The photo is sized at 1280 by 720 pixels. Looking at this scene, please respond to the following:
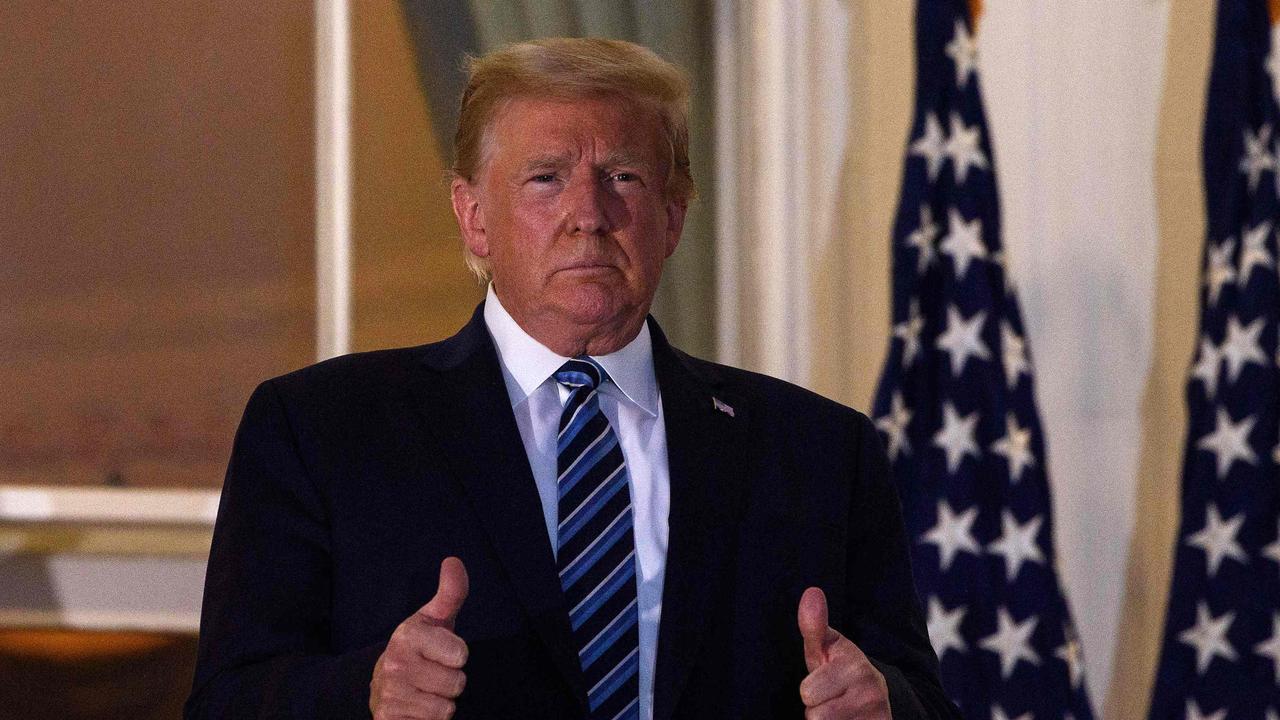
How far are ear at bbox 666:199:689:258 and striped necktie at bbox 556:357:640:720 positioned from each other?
1.01 ft

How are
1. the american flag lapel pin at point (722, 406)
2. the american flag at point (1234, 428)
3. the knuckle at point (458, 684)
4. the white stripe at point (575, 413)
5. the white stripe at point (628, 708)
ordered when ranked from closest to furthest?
the knuckle at point (458, 684), the white stripe at point (628, 708), the white stripe at point (575, 413), the american flag lapel pin at point (722, 406), the american flag at point (1234, 428)

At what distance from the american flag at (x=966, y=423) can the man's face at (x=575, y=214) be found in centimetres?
190

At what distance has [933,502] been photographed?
348 cm

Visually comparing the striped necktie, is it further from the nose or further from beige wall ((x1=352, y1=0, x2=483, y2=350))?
beige wall ((x1=352, y1=0, x2=483, y2=350))

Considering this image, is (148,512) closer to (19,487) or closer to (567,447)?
(19,487)

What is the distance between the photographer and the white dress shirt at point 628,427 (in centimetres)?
155

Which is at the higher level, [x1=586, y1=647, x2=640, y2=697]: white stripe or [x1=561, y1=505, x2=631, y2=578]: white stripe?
[x1=561, y1=505, x2=631, y2=578]: white stripe

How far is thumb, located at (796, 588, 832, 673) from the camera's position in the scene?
56.0 inches

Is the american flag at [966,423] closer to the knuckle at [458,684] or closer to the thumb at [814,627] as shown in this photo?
the thumb at [814,627]

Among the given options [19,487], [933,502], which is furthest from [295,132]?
[933,502]

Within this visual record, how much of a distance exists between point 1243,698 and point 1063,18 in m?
1.86

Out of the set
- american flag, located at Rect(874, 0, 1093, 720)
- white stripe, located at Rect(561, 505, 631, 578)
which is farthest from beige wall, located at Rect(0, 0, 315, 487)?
white stripe, located at Rect(561, 505, 631, 578)

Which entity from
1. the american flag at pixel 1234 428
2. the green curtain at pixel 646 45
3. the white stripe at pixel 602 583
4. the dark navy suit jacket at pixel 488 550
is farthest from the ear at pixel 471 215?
the american flag at pixel 1234 428

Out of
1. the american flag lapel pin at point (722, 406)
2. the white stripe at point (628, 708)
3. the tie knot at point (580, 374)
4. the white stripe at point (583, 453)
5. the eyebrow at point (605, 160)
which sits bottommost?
the white stripe at point (628, 708)
